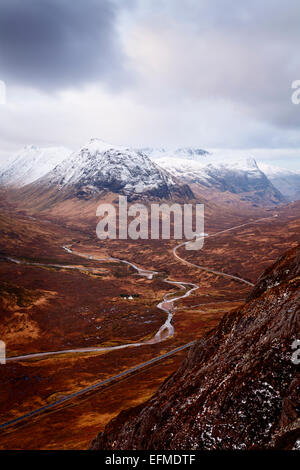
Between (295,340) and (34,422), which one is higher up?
(295,340)

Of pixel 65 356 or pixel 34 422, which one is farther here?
pixel 65 356

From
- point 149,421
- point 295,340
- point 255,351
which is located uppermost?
point 295,340

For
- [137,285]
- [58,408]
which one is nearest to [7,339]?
[58,408]

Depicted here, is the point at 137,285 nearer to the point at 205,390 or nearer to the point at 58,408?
the point at 58,408
